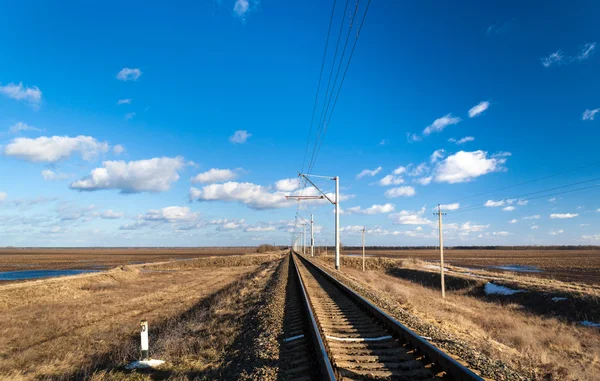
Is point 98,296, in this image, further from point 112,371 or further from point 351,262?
point 351,262

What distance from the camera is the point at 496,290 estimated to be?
30.0m

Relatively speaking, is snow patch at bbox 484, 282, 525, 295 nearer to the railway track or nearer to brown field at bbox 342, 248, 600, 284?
brown field at bbox 342, 248, 600, 284

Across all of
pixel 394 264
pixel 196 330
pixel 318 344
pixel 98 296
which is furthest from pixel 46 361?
pixel 394 264

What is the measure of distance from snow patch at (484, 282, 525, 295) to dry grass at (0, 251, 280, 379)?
70.9 ft

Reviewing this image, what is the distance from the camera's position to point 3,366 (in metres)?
10.3

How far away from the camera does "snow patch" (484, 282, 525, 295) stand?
28.1 m

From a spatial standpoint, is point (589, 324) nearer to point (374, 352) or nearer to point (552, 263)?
point (374, 352)

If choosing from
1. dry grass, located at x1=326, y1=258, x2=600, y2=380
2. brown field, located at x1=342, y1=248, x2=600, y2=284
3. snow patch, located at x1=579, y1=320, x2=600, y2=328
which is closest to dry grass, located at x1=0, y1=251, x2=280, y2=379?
dry grass, located at x1=326, y1=258, x2=600, y2=380

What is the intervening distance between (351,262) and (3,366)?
59.6 metres

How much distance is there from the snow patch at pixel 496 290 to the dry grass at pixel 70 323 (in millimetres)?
21623

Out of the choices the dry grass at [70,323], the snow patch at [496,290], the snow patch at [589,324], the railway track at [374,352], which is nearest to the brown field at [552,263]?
the snow patch at [496,290]

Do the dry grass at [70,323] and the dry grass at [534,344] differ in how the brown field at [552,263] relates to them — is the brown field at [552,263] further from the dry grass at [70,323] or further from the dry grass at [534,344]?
the dry grass at [70,323]

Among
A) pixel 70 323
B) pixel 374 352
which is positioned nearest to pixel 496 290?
pixel 374 352

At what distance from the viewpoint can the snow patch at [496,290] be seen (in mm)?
28150
